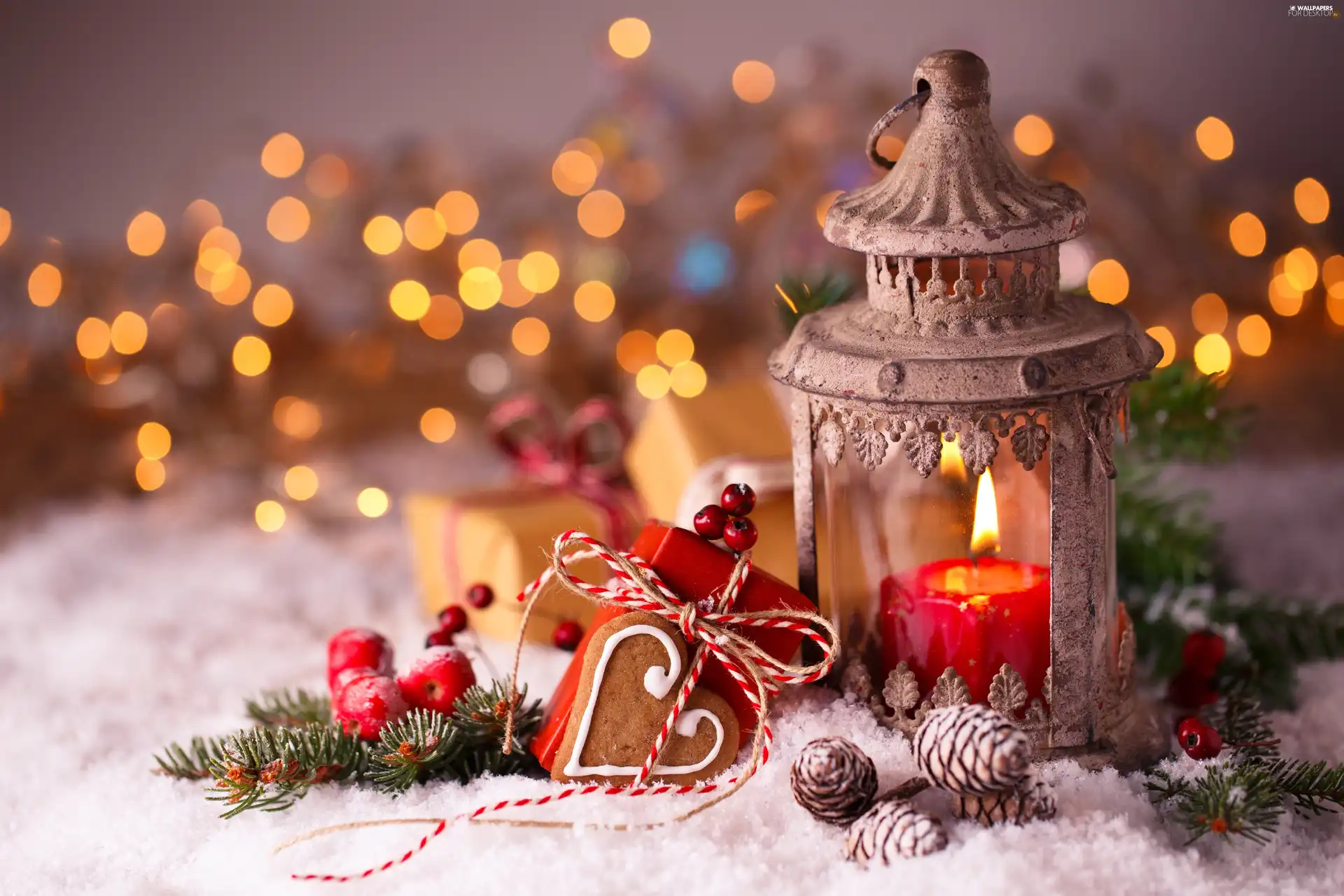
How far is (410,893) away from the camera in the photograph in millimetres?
1088

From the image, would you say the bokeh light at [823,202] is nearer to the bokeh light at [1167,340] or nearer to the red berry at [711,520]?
the bokeh light at [1167,340]

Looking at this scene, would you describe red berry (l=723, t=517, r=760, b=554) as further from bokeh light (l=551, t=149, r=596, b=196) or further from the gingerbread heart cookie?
bokeh light (l=551, t=149, r=596, b=196)

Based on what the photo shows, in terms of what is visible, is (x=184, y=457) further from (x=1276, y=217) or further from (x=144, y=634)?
(x=1276, y=217)

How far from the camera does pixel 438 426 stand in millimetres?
2541

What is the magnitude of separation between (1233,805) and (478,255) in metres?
1.82

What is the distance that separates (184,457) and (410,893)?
1.53 meters

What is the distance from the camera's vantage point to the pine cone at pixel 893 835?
3.50 feet

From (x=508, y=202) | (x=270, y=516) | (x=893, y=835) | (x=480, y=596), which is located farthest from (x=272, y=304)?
(x=893, y=835)

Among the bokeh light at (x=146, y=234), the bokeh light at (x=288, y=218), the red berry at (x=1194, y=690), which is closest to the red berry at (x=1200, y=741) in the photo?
the red berry at (x=1194, y=690)

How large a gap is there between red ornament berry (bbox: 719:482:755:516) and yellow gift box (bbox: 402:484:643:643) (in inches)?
16.0

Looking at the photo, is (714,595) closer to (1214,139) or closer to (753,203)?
(753,203)

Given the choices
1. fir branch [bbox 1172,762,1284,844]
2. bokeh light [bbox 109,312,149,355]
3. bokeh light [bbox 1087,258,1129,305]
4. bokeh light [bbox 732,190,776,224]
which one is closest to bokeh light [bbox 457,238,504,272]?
bokeh light [bbox 732,190,776,224]

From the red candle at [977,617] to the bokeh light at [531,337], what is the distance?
4.48ft

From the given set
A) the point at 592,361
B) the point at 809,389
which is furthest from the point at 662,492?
the point at 592,361
